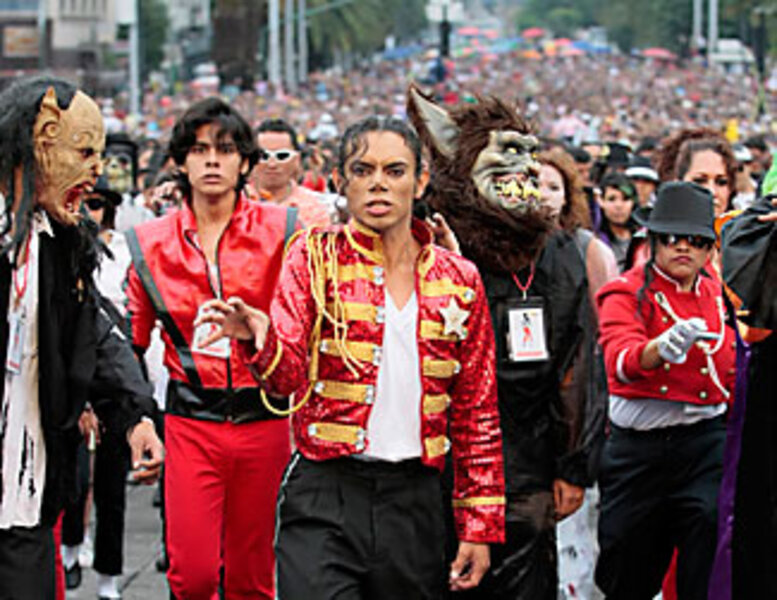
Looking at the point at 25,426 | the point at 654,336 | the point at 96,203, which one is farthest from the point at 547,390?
the point at 96,203

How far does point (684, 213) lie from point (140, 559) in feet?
12.4

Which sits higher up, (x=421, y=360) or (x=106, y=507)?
(x=421, y=360)

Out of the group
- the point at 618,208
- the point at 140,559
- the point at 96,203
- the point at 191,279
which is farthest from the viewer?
the point at 618,208

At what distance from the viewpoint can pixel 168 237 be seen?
6660mm

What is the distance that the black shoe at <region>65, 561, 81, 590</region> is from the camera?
332 inches

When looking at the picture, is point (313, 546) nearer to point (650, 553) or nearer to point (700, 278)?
point (650, 553)

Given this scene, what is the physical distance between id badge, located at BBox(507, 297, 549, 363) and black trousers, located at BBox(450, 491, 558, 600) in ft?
1.59

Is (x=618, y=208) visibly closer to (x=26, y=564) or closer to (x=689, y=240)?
(x=689, y=240)

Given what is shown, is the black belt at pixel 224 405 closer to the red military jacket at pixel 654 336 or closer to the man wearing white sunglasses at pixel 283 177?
the red military jacket at pixel 654 336

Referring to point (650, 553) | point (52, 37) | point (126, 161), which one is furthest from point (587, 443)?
point (52, 37)

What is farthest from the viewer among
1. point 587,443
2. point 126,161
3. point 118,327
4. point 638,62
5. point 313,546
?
point 638,62

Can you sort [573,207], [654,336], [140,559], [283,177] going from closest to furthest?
[654,336]
[573,207]
[140,559]
[283,177]

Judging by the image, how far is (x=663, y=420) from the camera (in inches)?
264

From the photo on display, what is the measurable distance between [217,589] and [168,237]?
4.52 ft
